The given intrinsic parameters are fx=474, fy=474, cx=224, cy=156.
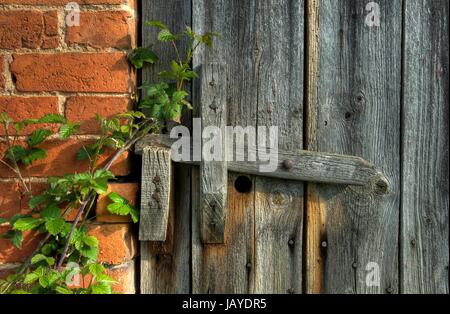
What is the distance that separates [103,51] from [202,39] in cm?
30

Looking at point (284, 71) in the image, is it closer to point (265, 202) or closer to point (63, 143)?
point (265, 202)

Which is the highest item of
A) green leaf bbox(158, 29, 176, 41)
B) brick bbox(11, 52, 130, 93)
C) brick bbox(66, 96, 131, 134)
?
green leaf bbox(158, 29, 176, 41)

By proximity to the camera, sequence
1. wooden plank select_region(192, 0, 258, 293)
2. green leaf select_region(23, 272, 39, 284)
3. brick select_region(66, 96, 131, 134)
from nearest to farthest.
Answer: green leaf select_region(23, 272, 39, 284)
brick select_region(66, 96, 131, 134)
wooden plank select_region(192, 0, 258, 293)

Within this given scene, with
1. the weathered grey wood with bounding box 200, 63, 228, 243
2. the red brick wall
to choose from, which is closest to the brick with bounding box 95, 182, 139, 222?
the red brick wall

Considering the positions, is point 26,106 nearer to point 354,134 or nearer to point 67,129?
point 67,129

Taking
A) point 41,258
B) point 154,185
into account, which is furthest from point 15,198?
point 154,185

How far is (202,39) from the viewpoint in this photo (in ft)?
4.68

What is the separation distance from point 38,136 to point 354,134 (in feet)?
3.21

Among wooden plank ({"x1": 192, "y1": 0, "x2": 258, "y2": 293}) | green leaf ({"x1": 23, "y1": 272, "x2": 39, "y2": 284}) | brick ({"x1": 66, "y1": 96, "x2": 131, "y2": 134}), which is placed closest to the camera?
green leaf ({"x1": 23, "y1": 272, "x2": 39, "y2": 284})

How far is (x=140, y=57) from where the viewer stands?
1.46 metres

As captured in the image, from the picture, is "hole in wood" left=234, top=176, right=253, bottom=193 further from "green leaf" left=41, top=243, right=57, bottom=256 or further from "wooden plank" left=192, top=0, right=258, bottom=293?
"green leaf" left=41, top=243, right=57, bottom=256

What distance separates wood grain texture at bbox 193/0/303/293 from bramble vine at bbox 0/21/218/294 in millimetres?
133

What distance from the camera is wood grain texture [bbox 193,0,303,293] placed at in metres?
1.52
